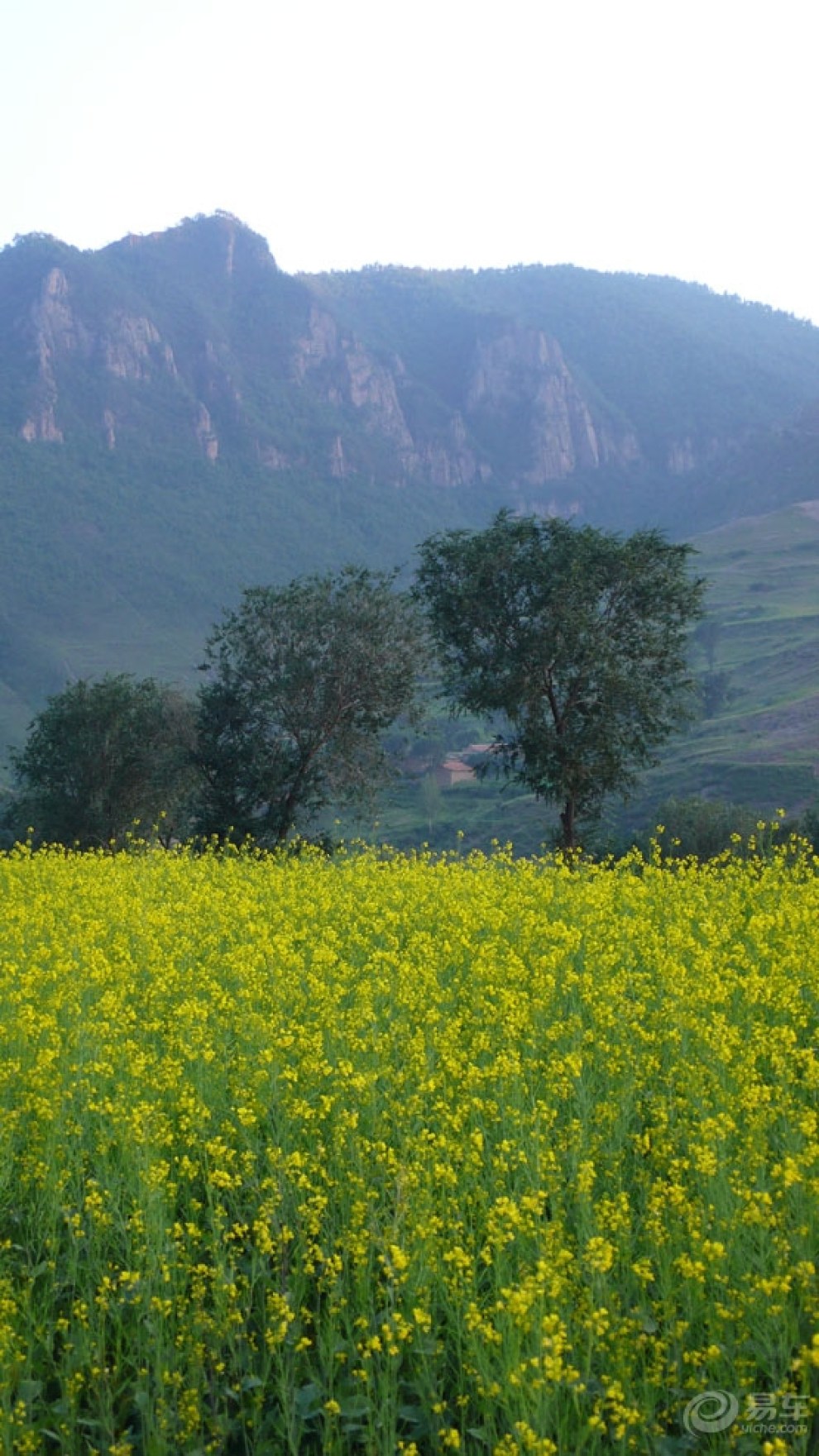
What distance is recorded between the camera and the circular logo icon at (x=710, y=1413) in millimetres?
4609

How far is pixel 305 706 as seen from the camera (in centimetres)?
3597

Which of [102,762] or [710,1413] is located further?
[102,762]

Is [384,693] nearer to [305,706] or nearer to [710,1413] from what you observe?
[305,706]

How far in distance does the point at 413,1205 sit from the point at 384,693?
29.8m

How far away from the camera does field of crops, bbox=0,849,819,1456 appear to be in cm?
486

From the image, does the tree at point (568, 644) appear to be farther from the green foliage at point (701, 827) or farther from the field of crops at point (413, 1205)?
the field of crops at point (413, 1205)

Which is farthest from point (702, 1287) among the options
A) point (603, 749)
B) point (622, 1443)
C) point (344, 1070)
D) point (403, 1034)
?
point (603, 749)

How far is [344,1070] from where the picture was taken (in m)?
7.07

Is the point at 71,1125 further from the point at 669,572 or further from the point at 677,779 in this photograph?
the point at 677,779

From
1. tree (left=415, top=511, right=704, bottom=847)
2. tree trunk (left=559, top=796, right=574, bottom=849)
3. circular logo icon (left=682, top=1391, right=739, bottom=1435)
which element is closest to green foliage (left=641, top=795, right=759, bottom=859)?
tree (left=415, top=511, right=704, bottom=847)

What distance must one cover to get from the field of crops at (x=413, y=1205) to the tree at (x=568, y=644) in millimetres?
20110

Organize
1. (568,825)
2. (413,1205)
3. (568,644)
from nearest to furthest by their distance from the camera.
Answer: (413,1205) → (568,825) → (568,644)

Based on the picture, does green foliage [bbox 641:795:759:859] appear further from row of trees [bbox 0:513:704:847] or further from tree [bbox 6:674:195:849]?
tree [bbox 6:674:195:849]

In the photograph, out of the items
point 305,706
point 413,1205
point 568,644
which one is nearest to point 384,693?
point 305,706
